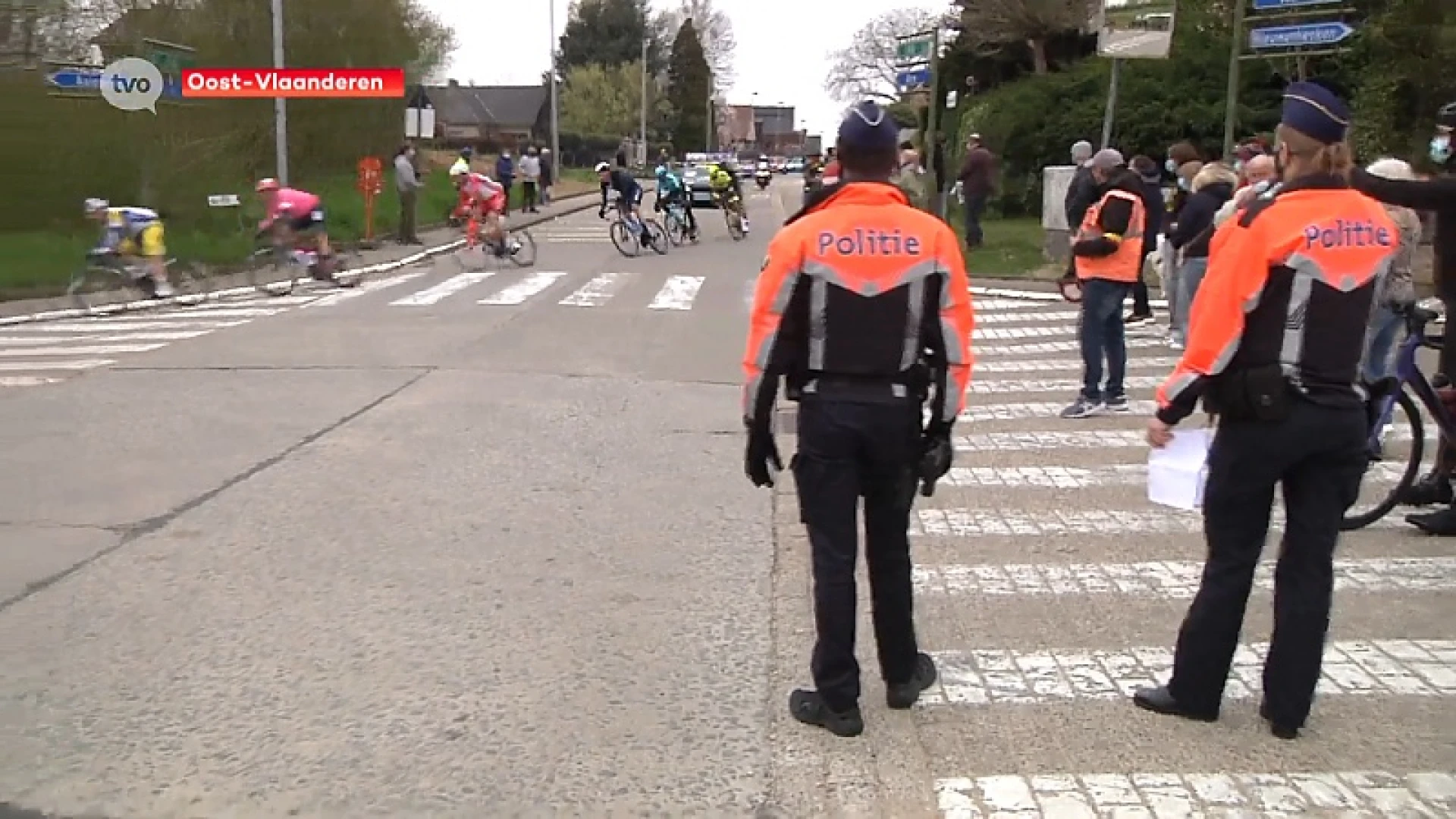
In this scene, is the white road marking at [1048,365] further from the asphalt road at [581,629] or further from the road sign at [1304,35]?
the road sign at [1304,35]

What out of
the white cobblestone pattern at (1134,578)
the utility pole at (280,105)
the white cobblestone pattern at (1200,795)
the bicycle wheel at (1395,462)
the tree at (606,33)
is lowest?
the white cobblestone pattern at (1134,578)

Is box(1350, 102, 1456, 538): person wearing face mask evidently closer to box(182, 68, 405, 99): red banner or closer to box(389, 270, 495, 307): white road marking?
box(389, 270, 495, 307): white road marking

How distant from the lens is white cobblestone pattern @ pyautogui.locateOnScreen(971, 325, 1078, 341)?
1439 centimetres

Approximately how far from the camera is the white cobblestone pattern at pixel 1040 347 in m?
13.3

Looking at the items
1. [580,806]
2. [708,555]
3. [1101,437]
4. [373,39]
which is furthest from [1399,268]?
[373,39]

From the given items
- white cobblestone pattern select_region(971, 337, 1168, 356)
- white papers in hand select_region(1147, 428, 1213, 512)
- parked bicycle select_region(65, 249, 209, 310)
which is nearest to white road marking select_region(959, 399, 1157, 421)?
white cobblestone pattern select_region(971, 337, 1168, 356)

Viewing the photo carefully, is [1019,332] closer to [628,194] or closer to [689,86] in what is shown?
[628,194]

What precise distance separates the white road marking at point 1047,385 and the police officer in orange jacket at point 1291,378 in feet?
22.1

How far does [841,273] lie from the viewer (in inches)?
164

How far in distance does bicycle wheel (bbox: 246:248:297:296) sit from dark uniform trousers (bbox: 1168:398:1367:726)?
16674 mm

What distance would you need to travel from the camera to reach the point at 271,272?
21.7m

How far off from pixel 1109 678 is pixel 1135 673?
118 mm

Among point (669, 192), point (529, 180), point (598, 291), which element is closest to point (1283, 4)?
point (598, 291)

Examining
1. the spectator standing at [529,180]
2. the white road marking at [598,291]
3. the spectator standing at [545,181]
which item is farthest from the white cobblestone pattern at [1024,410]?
the spectator standing at [545,181]
